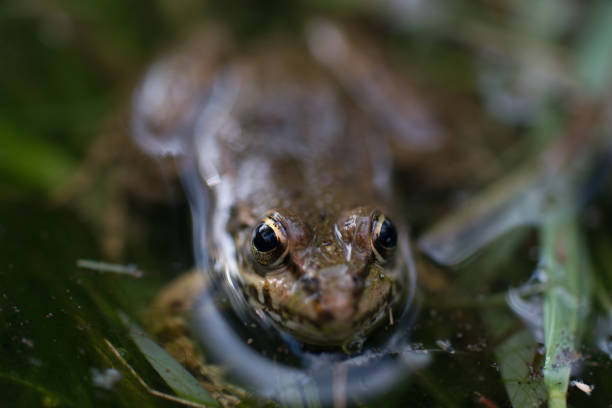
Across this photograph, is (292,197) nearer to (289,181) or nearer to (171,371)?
(289,181)

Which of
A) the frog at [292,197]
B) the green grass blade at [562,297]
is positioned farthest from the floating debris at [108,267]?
the green grass blade at [562,297]

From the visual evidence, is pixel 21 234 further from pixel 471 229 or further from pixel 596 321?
pixel 596 321

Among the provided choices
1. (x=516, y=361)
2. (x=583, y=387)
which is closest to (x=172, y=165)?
(x=516, y=361)

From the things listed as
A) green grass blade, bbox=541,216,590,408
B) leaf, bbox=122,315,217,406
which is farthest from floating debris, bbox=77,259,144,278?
green grass blade, bbox=541,216,590,408

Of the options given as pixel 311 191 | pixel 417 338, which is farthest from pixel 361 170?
pixel 417 338

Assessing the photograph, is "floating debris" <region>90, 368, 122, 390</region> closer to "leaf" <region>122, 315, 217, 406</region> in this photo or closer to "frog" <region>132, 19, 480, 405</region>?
"leaf" <region>122, 315, 217, 406</region>

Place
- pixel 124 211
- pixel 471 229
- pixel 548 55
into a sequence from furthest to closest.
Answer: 1. pixel 548 55
2. pixel 124 211
3. pixel 471 229

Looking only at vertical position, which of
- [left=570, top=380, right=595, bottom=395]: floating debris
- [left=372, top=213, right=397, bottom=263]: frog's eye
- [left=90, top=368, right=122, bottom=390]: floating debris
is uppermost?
[left=372, top=213, right=397, bottom=263]: frog's eye

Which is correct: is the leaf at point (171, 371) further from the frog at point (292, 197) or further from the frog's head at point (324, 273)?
the frog's head at point (324, 273)
